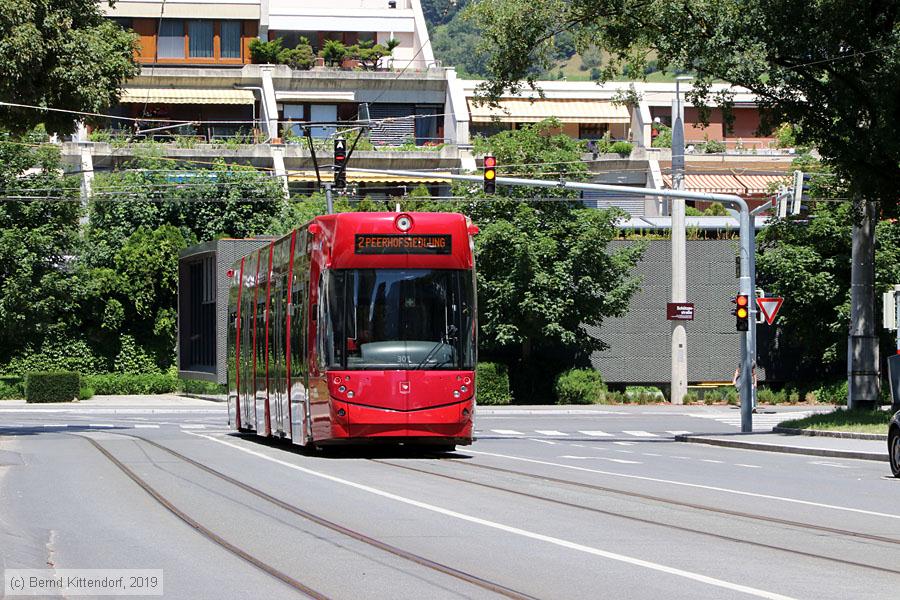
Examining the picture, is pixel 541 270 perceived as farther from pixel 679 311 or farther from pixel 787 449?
pixel 787 449

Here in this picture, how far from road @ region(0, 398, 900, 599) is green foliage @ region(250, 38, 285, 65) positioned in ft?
172

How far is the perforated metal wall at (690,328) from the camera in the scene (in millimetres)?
53156

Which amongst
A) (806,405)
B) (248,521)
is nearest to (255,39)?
(806,405)

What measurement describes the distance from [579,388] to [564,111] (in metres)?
31.0

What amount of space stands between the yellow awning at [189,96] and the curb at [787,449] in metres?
45.9

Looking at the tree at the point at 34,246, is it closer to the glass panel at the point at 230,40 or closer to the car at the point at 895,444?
the glass panel at the point at 230,40

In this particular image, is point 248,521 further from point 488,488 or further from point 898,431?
point 898,431

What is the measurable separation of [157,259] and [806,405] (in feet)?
88.0

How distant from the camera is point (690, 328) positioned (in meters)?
53.5

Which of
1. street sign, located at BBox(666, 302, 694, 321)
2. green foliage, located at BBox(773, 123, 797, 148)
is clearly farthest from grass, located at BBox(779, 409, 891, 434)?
street sign, located at BBox(666, 302, 694, 321)

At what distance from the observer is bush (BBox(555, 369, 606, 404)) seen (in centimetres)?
5019

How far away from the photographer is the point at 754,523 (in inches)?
544

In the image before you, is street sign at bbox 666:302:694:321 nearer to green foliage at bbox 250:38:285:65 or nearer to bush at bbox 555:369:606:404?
bush at bbox 555:369:606:404

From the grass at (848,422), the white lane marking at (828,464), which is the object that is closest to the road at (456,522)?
the white lane marking at (828,464)
